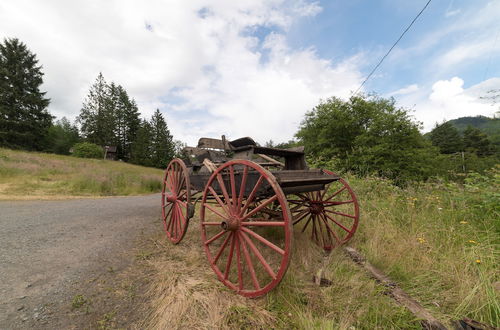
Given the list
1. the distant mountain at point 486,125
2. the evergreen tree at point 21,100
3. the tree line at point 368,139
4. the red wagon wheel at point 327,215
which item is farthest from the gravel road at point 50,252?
the evergreen tree at point 21,100

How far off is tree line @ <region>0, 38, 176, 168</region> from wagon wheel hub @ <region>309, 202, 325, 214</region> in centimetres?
3714

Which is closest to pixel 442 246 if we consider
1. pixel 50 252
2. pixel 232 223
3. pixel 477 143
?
pixel 232 223

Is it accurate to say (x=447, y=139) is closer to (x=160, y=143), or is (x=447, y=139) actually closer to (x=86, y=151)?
(x=160, y=143)

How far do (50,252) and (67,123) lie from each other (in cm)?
6994

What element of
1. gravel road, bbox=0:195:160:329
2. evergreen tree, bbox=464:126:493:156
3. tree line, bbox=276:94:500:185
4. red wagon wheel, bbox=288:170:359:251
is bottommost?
gravel road, bbox=0:195:160:329

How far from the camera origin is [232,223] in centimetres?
212

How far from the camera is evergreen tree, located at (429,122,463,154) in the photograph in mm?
38188

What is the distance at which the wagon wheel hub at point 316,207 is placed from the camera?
3355 millimetres

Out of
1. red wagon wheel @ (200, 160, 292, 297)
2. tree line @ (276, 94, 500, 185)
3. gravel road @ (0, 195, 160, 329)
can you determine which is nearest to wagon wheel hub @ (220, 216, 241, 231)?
Result: red wagon wheel @ (200, 160, 292, 297)

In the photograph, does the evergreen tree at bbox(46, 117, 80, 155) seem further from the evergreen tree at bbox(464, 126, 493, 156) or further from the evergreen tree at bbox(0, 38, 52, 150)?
the evergreen tree at bbox(464, 126, 493, 156)

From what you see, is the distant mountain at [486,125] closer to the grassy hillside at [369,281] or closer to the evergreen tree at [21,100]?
the grassy hillside at [369,281]

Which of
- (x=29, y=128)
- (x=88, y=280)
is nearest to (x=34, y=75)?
(x=29, y=128)

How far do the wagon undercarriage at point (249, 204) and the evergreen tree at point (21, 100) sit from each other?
35.4 meters

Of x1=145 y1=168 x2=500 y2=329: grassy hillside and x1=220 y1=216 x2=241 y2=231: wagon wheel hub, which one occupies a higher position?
x1=220 y1=216 x2=241 y2=231: wagon wheel hub
